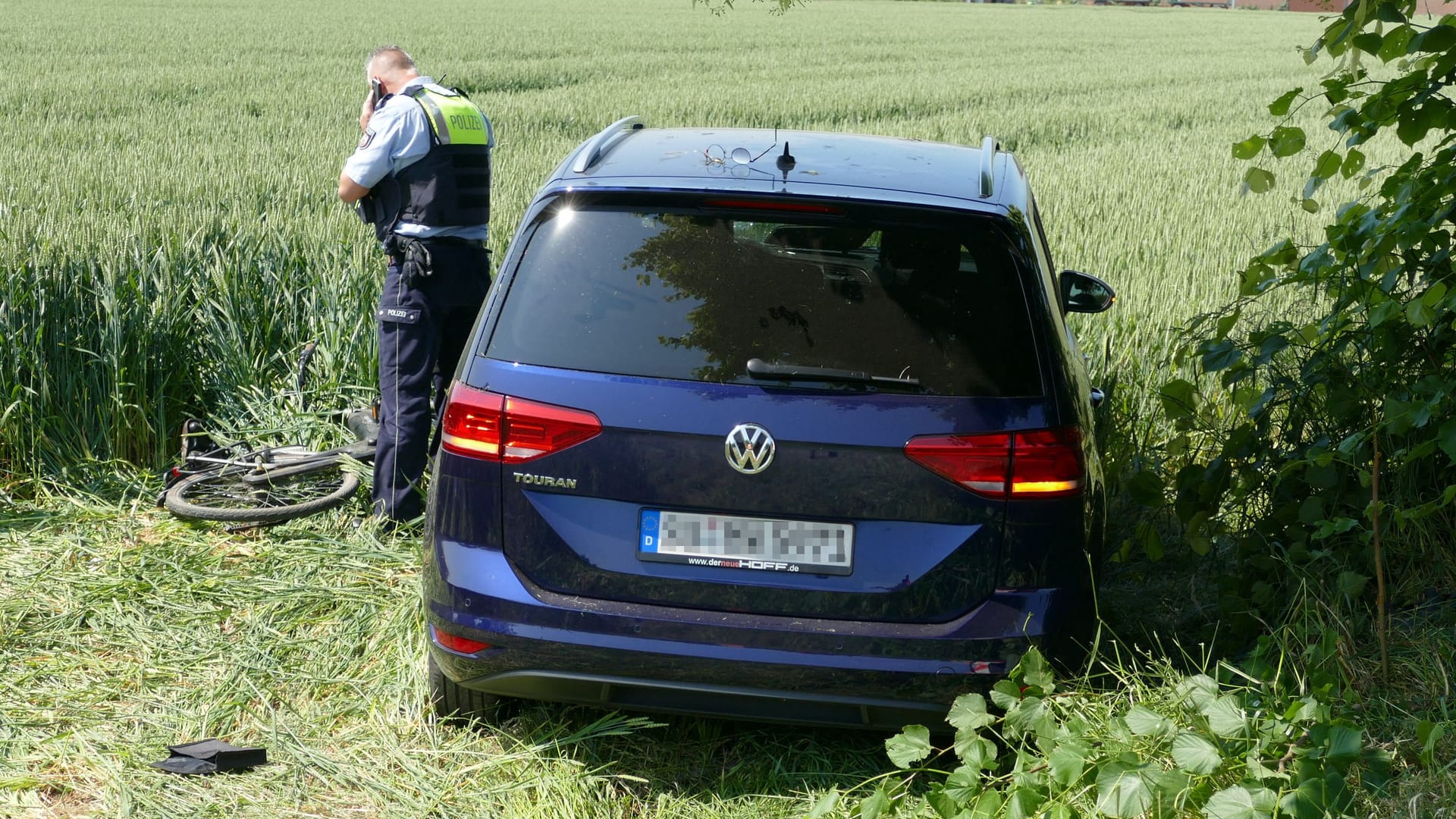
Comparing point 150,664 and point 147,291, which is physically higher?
point 147,291

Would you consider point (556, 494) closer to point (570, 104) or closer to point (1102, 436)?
point (1102, 436)

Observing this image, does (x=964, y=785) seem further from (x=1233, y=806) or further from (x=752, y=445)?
(x=752, y=445)

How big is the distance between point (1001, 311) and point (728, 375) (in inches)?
23.6

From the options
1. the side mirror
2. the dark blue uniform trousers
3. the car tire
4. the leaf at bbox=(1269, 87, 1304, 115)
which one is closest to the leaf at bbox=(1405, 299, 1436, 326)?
the leaf at bbox=(1269, 87, 1304, 115)

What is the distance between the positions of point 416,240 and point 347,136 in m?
12.1

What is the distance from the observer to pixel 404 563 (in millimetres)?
4531

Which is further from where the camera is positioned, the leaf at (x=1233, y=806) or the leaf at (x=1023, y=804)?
the leaf at (x=1023, y=804)

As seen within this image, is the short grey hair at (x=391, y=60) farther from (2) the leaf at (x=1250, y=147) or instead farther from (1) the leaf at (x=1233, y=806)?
(1) the leaf at (x=1233, y=806)

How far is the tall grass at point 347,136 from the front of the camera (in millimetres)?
5570

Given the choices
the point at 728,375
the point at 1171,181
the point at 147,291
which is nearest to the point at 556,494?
the point at 728,375

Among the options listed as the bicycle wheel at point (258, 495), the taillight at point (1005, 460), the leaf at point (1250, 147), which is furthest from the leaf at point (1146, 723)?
the bicycle wheel at point (258, 495)

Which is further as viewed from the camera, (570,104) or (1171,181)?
(570,104)

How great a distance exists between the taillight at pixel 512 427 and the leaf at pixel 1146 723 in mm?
1252

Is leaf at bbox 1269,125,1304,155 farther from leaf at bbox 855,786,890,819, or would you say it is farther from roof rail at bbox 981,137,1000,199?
leaf at bbox 855,786,890,819
